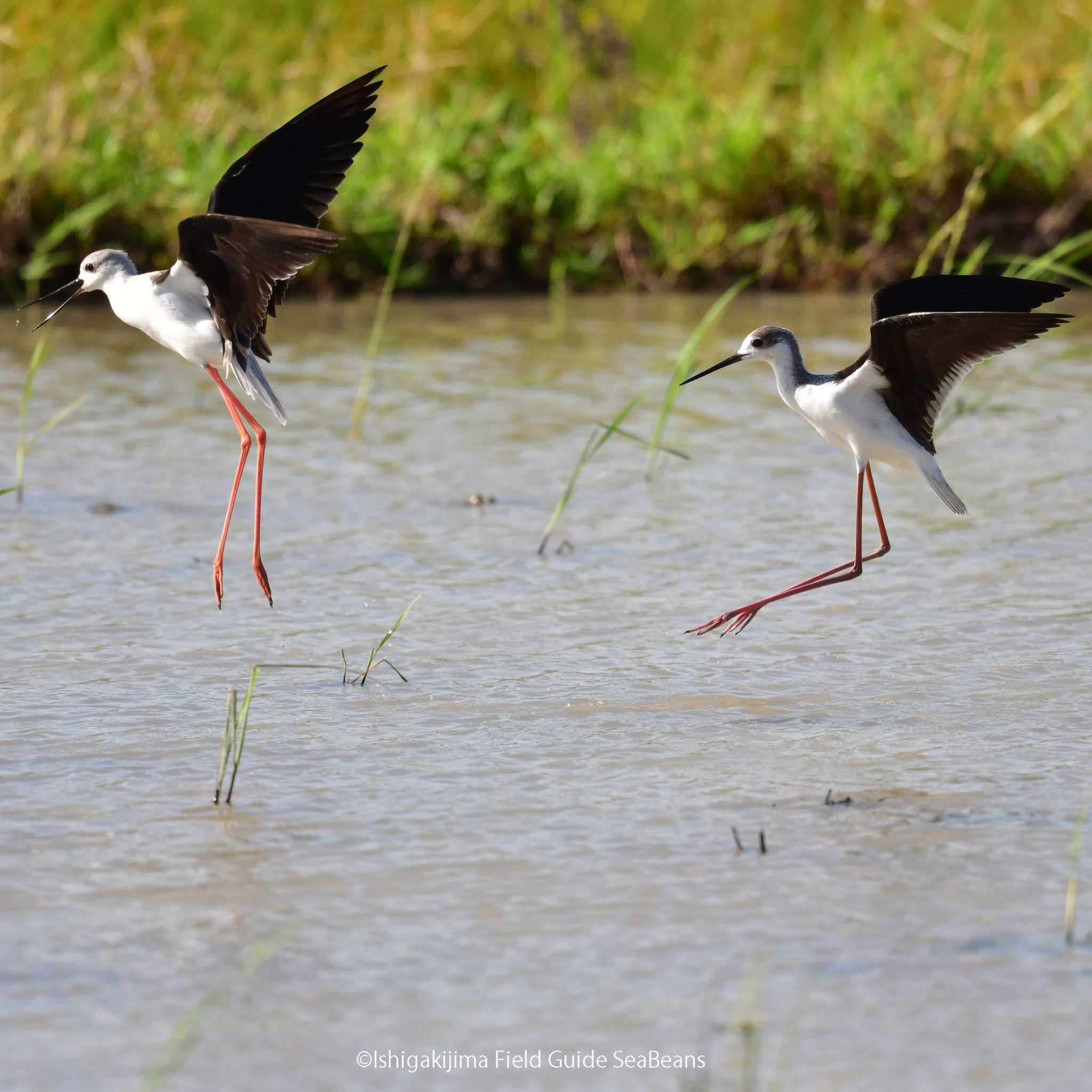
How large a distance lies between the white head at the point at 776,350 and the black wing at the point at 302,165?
1044mm

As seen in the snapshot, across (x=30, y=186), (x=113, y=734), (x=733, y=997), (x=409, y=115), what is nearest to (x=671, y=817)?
(x=733, y=997)

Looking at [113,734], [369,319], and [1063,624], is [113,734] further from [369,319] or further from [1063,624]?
[369,319]

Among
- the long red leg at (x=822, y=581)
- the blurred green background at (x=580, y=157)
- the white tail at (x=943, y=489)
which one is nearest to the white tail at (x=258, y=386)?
the long red leg at (x=822, y=581)

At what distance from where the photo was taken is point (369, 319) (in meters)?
9.11

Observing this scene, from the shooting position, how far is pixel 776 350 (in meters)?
4.75

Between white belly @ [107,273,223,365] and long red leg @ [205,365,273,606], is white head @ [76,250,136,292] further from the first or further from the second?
long red leg @ [205,365,273,606]

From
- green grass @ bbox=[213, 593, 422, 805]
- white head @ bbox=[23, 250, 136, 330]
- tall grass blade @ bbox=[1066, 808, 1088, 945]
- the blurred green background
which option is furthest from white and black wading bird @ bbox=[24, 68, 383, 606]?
the blurred green background

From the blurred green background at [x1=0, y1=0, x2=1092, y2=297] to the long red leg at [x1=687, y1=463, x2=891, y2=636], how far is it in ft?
14.0

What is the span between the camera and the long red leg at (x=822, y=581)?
454cm

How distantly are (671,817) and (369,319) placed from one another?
599 cm

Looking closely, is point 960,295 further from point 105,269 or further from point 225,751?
point 105,269

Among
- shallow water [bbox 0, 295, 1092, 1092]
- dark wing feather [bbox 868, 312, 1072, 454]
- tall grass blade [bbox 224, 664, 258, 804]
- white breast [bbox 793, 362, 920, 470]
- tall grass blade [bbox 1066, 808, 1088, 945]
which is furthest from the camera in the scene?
white breast [bbox 793, 362, 920, 470]

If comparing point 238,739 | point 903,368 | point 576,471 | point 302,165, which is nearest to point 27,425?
point 302,165

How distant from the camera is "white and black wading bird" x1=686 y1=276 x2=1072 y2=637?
4203mm
